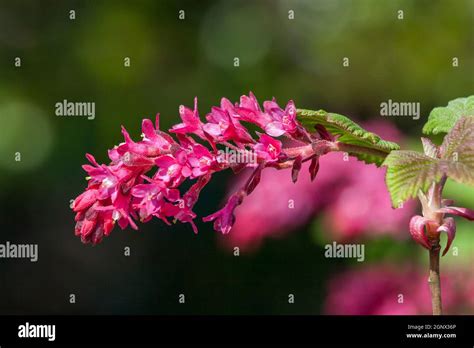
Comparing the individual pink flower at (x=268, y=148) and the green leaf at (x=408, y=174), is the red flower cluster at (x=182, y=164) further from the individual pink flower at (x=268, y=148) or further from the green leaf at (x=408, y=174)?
the green leaf at (x=408, y=174)

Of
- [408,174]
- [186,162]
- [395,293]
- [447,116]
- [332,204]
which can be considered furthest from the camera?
[332,204]

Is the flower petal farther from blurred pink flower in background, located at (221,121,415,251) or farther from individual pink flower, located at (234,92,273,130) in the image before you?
blurred pink flower in background, located at (221,121,415,251)

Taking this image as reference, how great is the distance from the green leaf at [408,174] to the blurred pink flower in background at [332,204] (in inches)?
63.6

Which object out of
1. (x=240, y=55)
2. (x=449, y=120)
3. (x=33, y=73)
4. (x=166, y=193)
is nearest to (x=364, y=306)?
(x=449, y=120)

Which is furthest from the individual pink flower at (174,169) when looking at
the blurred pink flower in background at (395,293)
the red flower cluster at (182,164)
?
the blurred pink flower in background at (395,293)

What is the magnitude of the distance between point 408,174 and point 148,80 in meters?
5.04

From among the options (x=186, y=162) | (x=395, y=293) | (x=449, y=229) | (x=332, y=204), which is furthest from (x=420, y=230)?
(x=332, y=204)

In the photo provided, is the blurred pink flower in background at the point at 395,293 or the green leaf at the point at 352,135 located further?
the blurred pink flower in background at the point at 395,293

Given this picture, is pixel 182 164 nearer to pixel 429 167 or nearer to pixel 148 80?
pixel 429 167

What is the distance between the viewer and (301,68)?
6.11m

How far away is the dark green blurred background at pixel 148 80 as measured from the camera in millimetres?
5406

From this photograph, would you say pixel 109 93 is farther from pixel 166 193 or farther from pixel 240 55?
pixel 166 193

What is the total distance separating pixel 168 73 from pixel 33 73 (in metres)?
1.05

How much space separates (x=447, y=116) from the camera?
1472mm
